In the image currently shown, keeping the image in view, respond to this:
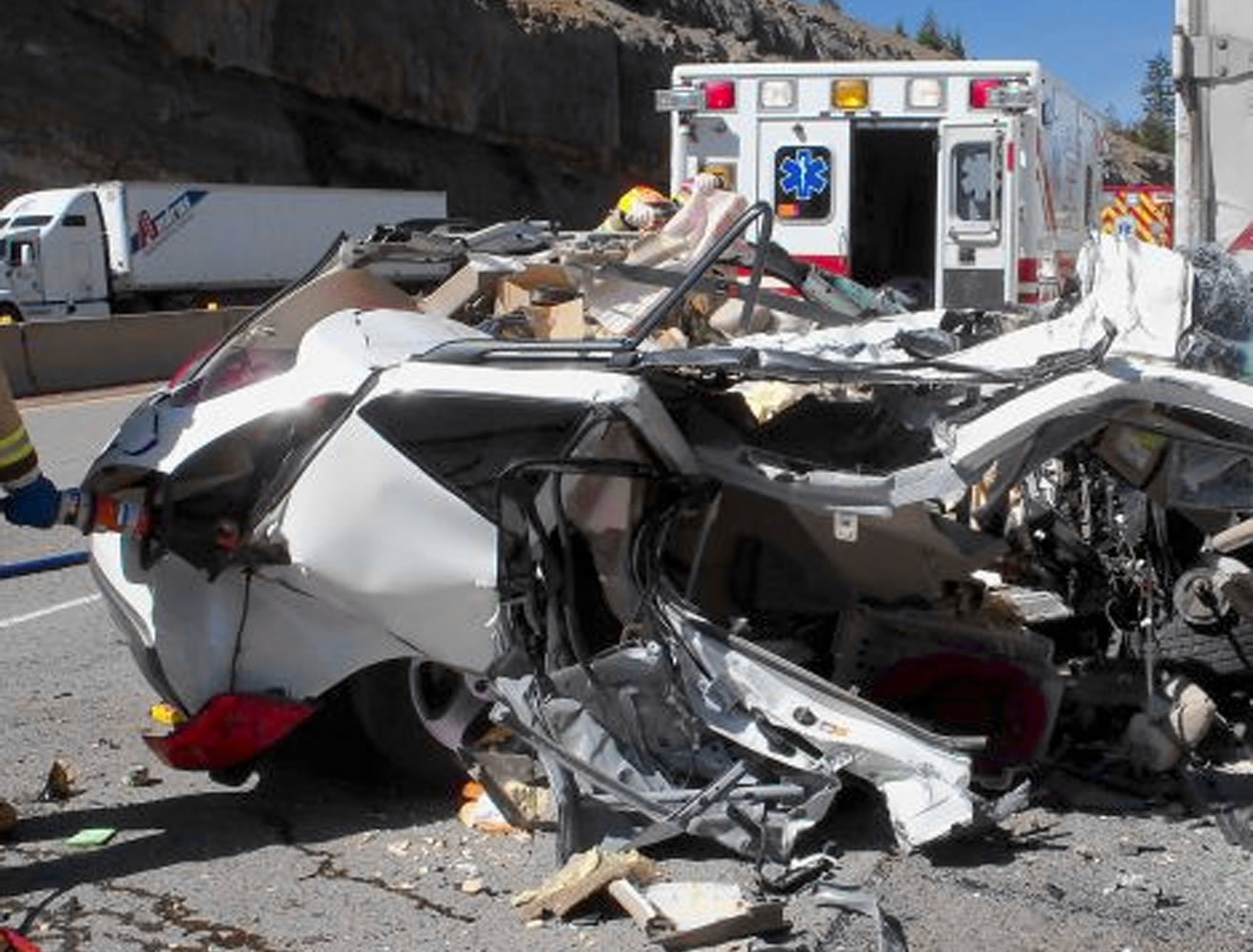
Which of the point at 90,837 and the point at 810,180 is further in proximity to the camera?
the point at 810,180

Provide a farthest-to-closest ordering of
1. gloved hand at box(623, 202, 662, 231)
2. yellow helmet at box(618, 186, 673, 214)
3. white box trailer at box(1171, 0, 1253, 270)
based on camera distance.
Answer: yellow helmet at box(618, 186, 673, 214) < gloved hand at box(623, 202, 662, 231) < white box trailer at box(1171, 0, 1253, 270)

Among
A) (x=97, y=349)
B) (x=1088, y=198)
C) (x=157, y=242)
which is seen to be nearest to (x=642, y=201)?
(x=1088, y=198)

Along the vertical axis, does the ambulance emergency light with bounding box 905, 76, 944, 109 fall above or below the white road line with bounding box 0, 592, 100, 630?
above

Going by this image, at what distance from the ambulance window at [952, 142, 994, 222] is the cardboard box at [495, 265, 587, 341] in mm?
6056

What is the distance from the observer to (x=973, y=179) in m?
11.9

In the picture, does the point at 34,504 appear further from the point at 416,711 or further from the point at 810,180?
A: the point at 810,180

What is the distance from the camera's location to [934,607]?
5539mm

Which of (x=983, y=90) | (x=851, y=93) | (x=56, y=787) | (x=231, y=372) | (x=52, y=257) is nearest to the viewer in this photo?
(x=231, y=372)

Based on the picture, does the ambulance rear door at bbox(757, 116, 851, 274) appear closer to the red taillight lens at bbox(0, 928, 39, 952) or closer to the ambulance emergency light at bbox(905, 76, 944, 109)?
the ambulance emergency light at bbox(905, 76, 944, 109)

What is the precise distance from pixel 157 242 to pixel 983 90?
25729mm

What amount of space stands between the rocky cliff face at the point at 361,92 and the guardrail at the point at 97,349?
12.9 meters

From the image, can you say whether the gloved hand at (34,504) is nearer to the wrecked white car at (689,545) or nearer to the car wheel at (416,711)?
the wrecked white car at (689,545)

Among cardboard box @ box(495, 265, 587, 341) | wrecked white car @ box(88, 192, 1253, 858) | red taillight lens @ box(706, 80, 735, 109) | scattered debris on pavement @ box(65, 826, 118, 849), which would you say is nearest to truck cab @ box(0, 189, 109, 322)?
red taillight lens @ box(706, 80, 735, 109)

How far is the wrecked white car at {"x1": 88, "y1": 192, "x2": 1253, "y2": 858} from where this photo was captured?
15.6ft
